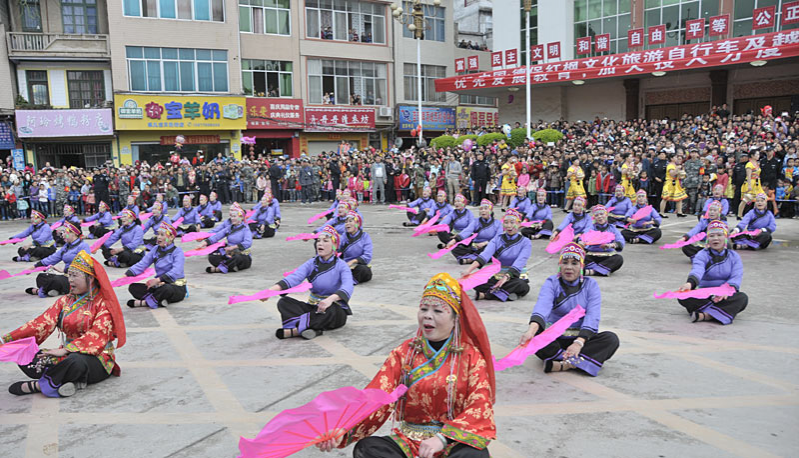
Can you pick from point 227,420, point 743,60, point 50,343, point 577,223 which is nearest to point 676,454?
point 227,420

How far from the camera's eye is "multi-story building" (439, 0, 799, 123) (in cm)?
2456

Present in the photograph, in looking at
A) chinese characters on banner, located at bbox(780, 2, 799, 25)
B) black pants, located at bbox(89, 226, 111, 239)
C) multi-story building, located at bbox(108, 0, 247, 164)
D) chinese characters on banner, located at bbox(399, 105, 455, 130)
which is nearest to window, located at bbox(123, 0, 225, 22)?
multi-story building, located at bbox(108, 0, 247, 164)

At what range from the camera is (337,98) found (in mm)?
33438

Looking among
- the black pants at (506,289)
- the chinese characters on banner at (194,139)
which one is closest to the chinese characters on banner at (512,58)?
the chinese characters on banner at (194,139)

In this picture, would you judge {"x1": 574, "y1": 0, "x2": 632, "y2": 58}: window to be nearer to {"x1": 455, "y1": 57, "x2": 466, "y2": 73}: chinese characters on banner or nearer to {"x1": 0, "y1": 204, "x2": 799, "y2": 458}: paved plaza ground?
{"x1": 455, "y1": 57, "x2": 466, "y2": 73}: chinese characters on banner

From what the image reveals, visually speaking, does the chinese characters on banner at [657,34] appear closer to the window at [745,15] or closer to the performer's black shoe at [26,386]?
the window at [745,15]

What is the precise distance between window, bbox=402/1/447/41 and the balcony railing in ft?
53.1

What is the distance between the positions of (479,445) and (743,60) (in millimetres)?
→ 23901

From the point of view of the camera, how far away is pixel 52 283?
9.20 meters

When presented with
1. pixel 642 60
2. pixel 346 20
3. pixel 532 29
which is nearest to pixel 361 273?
pixel 642 60

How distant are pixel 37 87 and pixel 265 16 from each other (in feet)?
35.5

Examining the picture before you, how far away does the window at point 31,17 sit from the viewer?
87.2 ft

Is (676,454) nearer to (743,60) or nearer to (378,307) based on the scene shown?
(378,307)

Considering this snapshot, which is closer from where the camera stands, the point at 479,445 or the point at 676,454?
the point at 479,445
